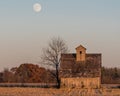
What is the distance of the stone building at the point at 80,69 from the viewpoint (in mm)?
70125

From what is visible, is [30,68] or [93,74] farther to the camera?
[30,68]

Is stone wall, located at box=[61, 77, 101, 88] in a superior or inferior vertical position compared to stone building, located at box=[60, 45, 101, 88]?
inferior

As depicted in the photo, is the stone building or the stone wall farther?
the stone building

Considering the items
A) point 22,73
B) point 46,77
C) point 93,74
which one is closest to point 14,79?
point 22,73

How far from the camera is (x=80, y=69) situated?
72.5 m

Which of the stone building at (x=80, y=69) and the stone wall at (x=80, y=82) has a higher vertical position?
the stone building at (x=80, y=69)

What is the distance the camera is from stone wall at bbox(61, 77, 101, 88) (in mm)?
69562

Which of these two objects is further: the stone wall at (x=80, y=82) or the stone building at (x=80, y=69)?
the stone building at (x=80, y=69)

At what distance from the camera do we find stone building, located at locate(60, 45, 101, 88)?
230ft

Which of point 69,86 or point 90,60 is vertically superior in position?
point 90,60

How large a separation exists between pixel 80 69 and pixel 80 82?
3.04m

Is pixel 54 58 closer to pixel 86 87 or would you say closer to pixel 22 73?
pixel 86 87

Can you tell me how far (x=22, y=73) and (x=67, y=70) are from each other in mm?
33214

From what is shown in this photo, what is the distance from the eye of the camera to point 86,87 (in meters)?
69.2
